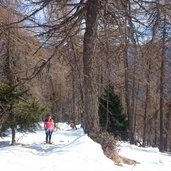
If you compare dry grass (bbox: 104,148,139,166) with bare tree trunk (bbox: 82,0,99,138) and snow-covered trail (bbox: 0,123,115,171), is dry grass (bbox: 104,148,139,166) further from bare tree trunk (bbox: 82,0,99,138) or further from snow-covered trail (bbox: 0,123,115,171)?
bare tree trunk (bbox: 82,0,99,138)

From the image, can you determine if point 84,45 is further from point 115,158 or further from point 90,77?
point 115,158

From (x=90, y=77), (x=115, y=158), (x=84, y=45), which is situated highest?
(x=84, y=45)

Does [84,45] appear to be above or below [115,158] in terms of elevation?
above

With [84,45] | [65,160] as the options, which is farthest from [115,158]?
[84,45]

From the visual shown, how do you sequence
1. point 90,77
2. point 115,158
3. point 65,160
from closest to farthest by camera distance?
point 65,160 < point 115,158 < point 90,77

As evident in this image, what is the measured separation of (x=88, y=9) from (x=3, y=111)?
6447mm

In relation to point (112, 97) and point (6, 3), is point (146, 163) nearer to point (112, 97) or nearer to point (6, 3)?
point (6, 3)

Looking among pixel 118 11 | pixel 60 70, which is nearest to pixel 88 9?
pixel 118 11

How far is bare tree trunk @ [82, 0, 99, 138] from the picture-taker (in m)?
15.8

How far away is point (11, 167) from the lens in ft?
38.2

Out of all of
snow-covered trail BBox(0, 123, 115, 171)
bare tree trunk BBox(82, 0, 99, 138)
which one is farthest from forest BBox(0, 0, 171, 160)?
snow-covered trail BBox(0, 123, 115, 171)

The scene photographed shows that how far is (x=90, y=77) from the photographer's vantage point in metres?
15.8

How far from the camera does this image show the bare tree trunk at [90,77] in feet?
51.9

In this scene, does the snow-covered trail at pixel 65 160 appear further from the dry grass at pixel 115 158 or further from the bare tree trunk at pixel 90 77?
the bare tree trunk at pixel 90 77
